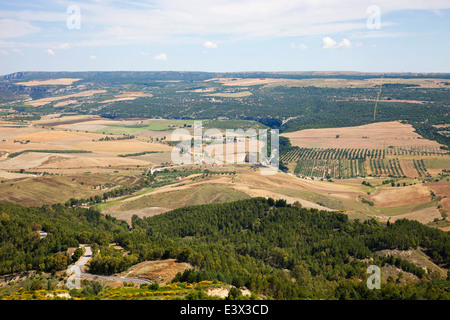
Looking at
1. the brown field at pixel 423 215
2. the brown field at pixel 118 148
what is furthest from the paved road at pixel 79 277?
the brown field at pixel 118 148

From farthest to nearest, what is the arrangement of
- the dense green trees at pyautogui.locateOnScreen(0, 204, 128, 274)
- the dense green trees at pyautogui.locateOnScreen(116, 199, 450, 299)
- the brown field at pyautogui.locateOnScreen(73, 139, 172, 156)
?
the brown field at pyautogui.locateOnScreen(73, 139, 172, 156) < the dense green trees at pyautogui.locateOnScreen(116, 199, 450, 299) < the dense green trees at pyautogui.locateOnScreen(0, 204, 128, 274)

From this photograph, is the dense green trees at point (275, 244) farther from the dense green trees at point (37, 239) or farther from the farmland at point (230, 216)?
the dense green trees at point (37, 239)

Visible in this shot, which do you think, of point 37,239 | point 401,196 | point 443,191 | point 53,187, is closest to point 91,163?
point 53,187

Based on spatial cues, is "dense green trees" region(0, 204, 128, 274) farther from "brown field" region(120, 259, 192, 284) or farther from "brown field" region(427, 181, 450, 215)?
"brown field" region(427, 181, 450, 215)

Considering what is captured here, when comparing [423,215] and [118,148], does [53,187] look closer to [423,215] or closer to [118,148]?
[118,148]

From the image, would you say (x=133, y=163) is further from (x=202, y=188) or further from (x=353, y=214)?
(x=353, y=214)

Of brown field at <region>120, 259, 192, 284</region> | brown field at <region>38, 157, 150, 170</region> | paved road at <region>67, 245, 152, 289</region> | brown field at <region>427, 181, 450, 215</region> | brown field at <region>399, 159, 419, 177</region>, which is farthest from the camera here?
brown field at <region>38, 157, 150, 170</region>

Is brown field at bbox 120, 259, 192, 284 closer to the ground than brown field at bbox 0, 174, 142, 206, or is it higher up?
higher up

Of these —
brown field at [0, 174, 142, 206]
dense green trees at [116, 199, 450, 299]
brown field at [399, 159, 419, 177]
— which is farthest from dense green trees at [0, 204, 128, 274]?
brown field at [399, 159, 419, 177]
